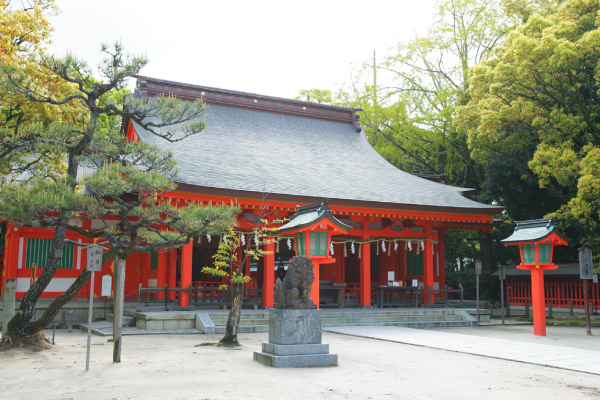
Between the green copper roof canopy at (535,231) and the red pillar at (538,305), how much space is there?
84 cm

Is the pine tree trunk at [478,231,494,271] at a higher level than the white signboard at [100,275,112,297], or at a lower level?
higher

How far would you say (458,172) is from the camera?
86.2 ft

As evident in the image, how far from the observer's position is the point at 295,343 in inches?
305

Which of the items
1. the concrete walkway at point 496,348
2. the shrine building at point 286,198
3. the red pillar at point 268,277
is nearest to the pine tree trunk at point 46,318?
the shrine building at point 286,198

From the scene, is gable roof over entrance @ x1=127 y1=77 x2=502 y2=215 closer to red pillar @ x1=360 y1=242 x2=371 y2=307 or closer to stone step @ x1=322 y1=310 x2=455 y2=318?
red pillar @ x1=360 y1=242 x2=371 y2=307

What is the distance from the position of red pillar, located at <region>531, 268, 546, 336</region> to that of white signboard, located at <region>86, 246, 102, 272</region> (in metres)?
9.97

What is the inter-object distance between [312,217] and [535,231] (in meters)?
5.81

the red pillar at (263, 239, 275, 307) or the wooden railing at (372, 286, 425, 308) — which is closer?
the red pillar at (263, 239, 275, 307)

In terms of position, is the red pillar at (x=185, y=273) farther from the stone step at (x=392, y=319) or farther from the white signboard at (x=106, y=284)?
the stone step at (x=392, y=319)

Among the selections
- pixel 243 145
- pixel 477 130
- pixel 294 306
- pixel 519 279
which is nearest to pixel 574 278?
pixel 519 279

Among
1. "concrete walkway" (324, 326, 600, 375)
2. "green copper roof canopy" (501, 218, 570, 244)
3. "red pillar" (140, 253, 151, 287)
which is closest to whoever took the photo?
"concrete walkway" (324, 326, 600, 375)

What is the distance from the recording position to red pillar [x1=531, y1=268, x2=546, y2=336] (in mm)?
12219

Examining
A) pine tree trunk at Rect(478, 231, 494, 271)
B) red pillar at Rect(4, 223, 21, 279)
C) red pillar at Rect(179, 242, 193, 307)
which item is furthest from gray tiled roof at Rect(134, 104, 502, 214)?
pine tree trunk at Rect(478, 231, 494, 271)

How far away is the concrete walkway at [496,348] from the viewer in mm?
8109
